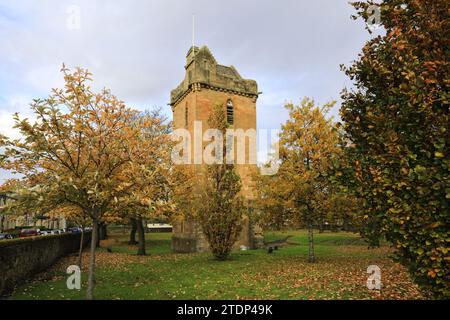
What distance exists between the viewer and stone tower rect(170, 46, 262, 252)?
88.9 ft

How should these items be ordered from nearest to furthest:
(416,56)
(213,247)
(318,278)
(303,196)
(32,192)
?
(416,56), (32,192), (318,278), (303,196), (213,247)

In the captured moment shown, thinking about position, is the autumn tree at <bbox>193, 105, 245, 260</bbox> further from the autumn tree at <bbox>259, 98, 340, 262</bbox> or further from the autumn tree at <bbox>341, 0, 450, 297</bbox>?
the autumn tree at <bbox>341, 0, 450, 297</bbox>

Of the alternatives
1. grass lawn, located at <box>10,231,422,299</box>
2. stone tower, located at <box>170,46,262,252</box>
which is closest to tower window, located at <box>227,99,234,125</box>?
stone tower, located at <box>170,46,262,252</box>

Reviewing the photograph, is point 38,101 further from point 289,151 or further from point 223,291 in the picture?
point 289,151

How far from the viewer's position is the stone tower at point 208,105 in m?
27.1

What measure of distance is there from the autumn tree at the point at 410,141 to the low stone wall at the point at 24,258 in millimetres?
11823

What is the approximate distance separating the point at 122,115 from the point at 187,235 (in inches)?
745

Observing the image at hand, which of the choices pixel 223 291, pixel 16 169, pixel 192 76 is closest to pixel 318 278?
pixel 223 291

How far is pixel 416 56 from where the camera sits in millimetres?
6199

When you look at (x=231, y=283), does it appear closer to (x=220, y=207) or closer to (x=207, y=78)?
(x=220, y=207)

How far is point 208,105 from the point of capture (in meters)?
28.1

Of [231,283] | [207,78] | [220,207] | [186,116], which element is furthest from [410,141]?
[186,116]

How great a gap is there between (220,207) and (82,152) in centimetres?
1108

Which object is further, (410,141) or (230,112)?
(230,112)
